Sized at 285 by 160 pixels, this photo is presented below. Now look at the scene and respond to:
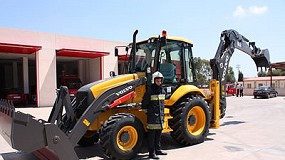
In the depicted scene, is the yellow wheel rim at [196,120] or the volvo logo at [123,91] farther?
the yellow wheel rim at [196,120]

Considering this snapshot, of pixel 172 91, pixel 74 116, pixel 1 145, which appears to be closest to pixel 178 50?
pixel 172 91

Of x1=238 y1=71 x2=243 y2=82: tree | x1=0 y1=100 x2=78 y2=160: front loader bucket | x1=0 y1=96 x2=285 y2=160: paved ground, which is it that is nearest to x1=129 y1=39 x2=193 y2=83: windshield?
x1=0 y1=96 x2=285 y2=160: paved ground

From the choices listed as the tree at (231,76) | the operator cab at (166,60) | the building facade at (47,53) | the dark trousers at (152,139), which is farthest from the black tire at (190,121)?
the tree at (231,76)

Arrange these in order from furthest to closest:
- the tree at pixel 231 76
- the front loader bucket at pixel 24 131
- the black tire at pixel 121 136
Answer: the tree at pixel 231 76 → the black tire at pixel 121 136 → the front loader bucket at pixel 24 131

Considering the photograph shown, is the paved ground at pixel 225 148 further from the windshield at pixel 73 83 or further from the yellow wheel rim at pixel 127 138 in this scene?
the windshield at pixel 73 83

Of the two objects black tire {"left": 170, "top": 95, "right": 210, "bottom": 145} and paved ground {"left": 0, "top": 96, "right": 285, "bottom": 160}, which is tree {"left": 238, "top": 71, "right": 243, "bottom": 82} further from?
black tire {"left": 170, "top": 95, "right": 210, "bottom": 145}

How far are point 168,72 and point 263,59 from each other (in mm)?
5438

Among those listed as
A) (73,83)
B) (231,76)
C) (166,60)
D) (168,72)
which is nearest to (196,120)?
(168,72)

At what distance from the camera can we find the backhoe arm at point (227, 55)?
874 centimetres

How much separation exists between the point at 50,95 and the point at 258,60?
47.8 ft

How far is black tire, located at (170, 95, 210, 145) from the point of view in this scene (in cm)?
655

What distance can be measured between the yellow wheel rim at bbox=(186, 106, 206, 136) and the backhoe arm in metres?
1.77

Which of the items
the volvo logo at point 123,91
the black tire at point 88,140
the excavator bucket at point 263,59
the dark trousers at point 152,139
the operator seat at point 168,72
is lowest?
the black tire at point 88,140

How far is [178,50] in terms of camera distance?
7168 mm
